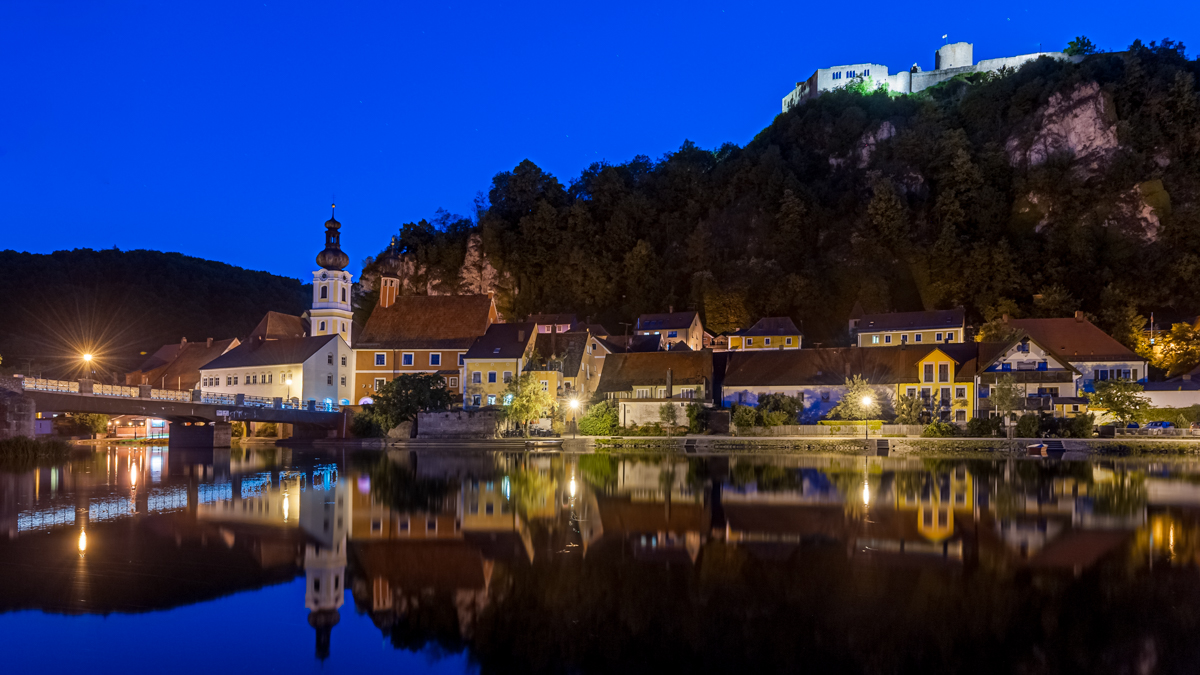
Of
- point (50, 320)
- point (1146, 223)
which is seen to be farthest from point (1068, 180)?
point (50, 320)

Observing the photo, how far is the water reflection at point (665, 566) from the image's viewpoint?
11.4 m

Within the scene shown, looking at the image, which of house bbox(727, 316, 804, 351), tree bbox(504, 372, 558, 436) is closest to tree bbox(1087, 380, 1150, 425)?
tree bbox(504, 372, 558, 436)

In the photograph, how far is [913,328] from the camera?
265 feet

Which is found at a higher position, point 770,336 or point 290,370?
point 770,336

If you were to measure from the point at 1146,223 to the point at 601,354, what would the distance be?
190ft

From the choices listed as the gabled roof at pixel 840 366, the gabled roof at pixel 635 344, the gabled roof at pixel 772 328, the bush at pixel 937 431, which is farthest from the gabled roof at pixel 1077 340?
the gabled roof at pixel 635 344

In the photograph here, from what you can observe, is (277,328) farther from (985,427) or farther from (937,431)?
(985,427)

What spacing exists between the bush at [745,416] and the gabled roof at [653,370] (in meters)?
5.57

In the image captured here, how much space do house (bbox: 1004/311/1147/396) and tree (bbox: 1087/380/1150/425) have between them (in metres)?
3.39

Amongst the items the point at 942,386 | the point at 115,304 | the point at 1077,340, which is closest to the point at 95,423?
the point at 115,304

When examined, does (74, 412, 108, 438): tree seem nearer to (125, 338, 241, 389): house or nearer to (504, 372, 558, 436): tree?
(125, 338, 241, 389): house

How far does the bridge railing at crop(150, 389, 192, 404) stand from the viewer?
51094 mm

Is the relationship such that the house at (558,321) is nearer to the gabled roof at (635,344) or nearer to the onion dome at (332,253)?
the gabled roof at (635,344)

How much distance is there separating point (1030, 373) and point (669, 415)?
75.4 ft
